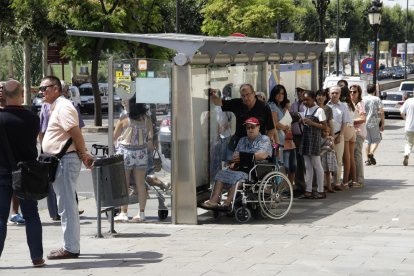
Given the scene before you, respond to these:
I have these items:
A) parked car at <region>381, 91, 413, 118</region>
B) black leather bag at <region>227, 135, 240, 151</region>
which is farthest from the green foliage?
black leather bag at <region>227, 135, 240, 151</region>

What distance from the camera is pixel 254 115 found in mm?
12492

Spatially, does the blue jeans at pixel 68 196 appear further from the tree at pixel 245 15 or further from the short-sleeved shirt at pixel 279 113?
the tree at pixel 245 15

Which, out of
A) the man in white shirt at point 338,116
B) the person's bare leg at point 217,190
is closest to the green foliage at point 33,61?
the man in white shirt at point 338,116

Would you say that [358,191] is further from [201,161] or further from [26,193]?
[26,193]

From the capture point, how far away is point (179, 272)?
866 cm

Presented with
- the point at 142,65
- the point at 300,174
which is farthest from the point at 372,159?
the point at 142,65

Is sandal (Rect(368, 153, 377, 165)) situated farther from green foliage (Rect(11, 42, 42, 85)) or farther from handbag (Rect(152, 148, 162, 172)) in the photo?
green foliage (Rect(11, 42, 42, 85))

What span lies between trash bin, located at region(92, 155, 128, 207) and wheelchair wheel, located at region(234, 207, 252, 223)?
6.09 feet

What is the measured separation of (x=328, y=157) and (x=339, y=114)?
30.4 inches

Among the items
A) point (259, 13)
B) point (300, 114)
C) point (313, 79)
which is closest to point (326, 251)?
point (300, 114)

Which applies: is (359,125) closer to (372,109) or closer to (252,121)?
(372,109)

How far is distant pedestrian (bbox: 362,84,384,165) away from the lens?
1983cm

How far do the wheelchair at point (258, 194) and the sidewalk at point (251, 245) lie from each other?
0.52 ft

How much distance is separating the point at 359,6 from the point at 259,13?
48.4m
